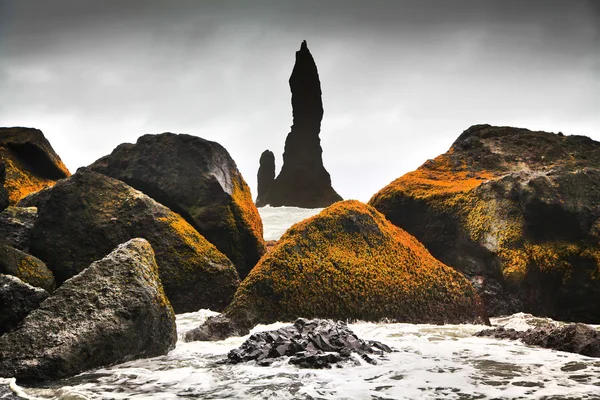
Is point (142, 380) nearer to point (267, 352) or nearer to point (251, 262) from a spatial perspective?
point (267, 352)

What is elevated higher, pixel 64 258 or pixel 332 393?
pixel 64 258

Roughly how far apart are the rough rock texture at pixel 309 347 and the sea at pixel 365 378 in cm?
16

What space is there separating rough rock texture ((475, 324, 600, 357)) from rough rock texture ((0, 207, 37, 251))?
8.68 meters

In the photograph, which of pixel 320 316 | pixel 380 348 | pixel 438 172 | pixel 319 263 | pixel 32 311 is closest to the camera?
pixel 32 311

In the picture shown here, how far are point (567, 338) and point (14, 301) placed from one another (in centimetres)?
717

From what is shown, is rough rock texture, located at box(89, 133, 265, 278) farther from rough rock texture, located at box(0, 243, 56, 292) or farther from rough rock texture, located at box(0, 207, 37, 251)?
rough rock texture, located at box(0, 243, 56, 292)

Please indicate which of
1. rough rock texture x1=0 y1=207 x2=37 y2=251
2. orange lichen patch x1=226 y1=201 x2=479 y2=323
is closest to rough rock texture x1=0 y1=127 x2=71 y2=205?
A: rough rock texture x1=0 y1=207 x2=37 y2=251

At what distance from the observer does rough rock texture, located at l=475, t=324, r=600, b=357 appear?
652 centimetres

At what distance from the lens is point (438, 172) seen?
49.9ft

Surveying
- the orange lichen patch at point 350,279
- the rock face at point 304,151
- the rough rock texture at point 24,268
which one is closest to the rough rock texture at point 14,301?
the rough rock texture at point 24,268

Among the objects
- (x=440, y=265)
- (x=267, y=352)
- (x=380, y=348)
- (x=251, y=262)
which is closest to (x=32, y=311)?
(x=267, y=352)

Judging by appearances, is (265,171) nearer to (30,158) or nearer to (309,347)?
(30,158)

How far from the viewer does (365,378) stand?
5336 mm

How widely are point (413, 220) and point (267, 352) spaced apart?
7.59 metres
